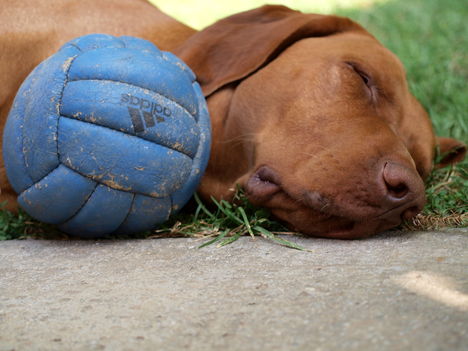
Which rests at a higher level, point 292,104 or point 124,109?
point 124,109

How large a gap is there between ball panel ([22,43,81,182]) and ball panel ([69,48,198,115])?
0.07 m

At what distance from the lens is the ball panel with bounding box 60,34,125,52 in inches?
107

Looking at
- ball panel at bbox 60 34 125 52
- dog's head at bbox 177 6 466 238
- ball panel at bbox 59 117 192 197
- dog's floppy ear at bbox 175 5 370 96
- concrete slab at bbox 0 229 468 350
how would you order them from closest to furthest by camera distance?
→ concrete slab at bbox 0 229 468 350, ball panel at bbox 59 117 192 197, dog's head at bbox 177 6 466 238, ball panel at bbox 60 34 125 52, dog's floppy ear at bbox 175 5 370 96

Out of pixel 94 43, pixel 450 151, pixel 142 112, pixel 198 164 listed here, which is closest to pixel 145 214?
pixel 198 164

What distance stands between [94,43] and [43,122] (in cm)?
45

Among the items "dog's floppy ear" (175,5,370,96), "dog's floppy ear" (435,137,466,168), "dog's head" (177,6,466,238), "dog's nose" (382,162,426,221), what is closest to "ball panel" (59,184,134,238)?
"dog's head" (177,6,466,238)

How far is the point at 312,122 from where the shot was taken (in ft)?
9.23

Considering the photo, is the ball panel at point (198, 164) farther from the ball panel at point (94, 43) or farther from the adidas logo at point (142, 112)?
the ball panel at point (94, 43)

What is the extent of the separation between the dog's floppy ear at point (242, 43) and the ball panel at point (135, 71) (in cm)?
47

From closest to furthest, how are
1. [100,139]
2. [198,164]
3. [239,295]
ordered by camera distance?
[239,295] < [100,139] < [198,164]

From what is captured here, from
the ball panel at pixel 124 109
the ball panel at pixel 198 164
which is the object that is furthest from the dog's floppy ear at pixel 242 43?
the ball panel at pixel 124 109

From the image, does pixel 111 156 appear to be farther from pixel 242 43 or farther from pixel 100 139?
pixel 242 43

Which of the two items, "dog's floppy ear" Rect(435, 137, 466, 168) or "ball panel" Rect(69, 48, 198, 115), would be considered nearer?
"ball panel" Rect(69, 48, 198, 115)

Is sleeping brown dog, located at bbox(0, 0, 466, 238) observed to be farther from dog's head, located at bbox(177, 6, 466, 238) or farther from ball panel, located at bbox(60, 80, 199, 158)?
ball panel, located at bbox(60, 80, 199, 158)
